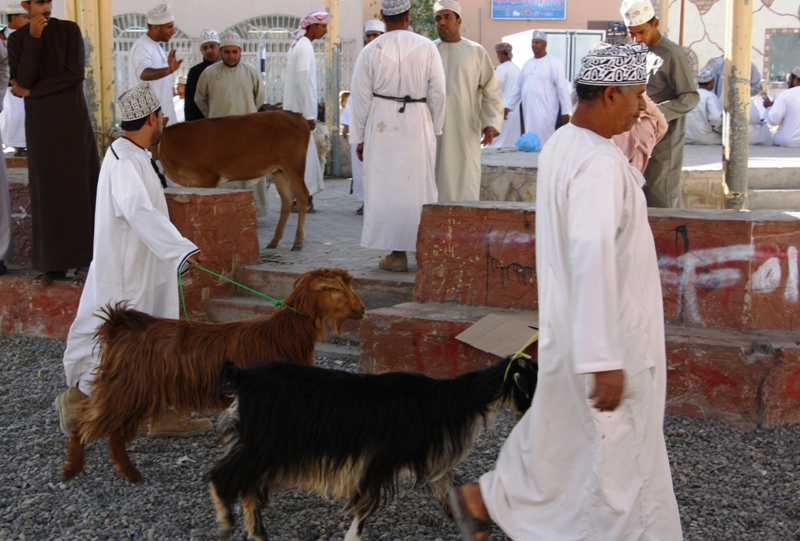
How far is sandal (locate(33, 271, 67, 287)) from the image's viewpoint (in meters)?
6.46

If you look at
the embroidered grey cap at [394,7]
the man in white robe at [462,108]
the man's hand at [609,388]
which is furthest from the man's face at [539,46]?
the man's hand at [609,388]

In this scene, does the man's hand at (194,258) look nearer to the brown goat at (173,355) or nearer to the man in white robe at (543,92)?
the brown goat at (173,355)

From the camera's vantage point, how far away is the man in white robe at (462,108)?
22.6 ft

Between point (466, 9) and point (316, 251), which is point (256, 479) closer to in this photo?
point (316, 251)

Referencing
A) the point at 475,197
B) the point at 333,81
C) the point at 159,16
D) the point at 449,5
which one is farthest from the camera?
the point at 333,81

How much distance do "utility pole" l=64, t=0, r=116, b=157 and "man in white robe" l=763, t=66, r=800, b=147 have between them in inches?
405

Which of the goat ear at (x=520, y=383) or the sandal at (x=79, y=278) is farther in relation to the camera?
the sandal at (x=79, y=278)

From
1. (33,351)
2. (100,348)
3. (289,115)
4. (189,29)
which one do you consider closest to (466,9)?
(189,29)

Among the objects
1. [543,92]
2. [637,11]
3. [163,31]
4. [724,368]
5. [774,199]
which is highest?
[163,31]

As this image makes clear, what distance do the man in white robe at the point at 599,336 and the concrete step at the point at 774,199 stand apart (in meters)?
7.48

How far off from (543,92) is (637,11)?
26.8 feet

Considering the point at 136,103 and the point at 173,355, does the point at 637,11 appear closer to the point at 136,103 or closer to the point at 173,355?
the point at 136,103

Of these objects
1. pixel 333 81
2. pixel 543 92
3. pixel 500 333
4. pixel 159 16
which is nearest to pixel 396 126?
pixel 500 333

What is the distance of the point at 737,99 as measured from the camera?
7.38m
